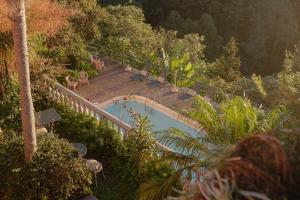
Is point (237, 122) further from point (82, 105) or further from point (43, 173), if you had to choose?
point (82, 105)

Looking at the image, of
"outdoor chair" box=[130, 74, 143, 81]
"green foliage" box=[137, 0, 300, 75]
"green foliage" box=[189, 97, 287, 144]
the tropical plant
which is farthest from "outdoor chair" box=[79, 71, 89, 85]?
"green foliage" box=[137, 0, 300, 75]

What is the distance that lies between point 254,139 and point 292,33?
3436cm

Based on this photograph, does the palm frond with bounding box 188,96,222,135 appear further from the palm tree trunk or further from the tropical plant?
the tropical plant

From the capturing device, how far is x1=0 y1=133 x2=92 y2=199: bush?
7.89 m

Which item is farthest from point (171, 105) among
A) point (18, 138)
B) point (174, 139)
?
point (174, 139)

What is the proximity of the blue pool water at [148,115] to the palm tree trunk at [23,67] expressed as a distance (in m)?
3.98

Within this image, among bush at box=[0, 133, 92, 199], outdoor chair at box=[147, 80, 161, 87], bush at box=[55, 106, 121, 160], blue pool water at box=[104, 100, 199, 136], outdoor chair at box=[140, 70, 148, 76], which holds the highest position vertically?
bush at box=[0, 133, 92, 199]

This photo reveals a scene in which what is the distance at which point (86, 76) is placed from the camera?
1473 cm

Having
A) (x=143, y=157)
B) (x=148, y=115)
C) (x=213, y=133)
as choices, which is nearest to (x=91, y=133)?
(x=143, y=157)

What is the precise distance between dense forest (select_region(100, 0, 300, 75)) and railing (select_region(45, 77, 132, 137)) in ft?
70.7

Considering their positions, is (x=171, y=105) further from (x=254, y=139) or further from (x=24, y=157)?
(x=254, y=139)

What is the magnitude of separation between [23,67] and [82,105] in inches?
147

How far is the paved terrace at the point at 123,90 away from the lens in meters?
14.2

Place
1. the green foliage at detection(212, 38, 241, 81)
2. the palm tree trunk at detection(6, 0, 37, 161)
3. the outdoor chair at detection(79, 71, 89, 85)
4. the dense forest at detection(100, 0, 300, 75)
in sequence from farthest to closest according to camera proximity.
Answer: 1. the dense forest at detection(100, 0, 300, 75)
2. the green foliage at detection(212, 38, 241, 81)
3. the outdoor chair at detection(79, 71, 89, 85)
4. the palm tree trunk at detection(6, 0, 37, 161)
